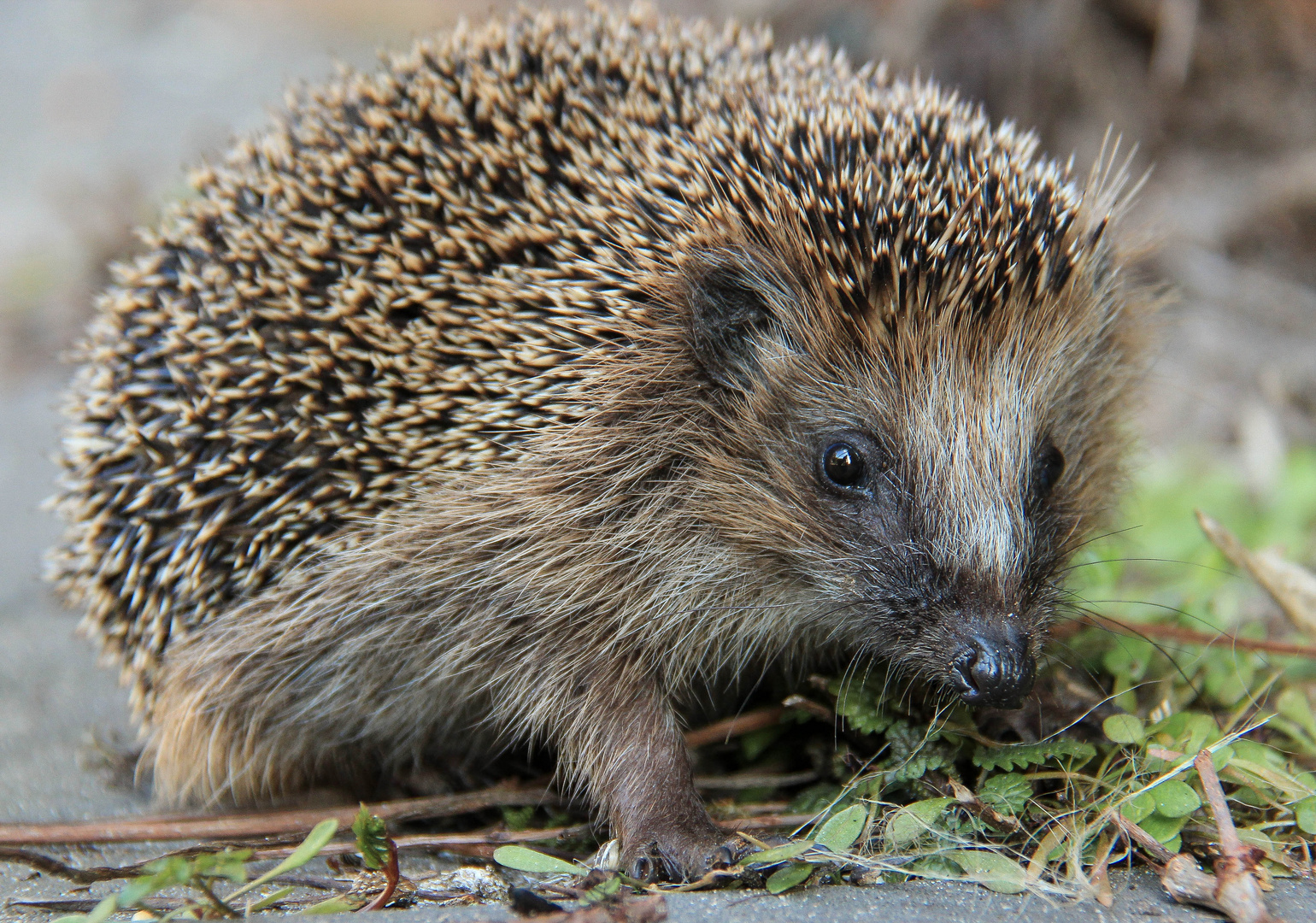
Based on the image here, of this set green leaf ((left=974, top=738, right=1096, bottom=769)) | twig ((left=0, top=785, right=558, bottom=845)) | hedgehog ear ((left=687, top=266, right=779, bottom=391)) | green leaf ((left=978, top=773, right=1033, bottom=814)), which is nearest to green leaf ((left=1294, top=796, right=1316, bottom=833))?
green leaf ((left=974, top=738, right=1096, bottom=769))

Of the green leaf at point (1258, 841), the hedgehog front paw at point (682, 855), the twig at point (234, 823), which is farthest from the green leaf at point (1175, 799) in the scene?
the twig at point (234, 823)

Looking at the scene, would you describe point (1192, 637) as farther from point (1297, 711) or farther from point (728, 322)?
point (728, 322)

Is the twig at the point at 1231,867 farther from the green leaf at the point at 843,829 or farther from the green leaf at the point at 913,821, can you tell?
the green leaf at the point at 843,829

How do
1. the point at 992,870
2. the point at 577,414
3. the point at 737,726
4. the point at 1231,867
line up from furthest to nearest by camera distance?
1. the point at 737,726
2. the point at 577,414
3. the point at 992,870
4. the point at 1231,867

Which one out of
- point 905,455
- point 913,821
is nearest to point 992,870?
point 913,821

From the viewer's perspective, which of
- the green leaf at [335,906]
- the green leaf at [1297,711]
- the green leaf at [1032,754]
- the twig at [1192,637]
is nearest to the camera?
the green leaf at [335,906]

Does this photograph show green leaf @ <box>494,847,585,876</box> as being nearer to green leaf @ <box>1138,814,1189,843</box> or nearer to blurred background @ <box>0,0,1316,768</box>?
green leaf @ <box>1138,814,1189,843</box>

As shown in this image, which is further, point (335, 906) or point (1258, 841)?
point (1258, 841)
